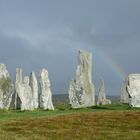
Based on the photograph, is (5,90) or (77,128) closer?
(77,128)

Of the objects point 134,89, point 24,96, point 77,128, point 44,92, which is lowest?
point 77,128

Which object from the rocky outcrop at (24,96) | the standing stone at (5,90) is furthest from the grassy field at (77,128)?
the rocky outcrop at (24,96)

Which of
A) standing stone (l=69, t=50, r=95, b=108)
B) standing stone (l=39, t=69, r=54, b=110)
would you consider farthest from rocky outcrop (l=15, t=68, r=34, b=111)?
standing stone (l=69, t=50, r=95, b=108)

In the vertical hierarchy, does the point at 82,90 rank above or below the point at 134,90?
above

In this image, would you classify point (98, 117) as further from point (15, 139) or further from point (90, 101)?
point (90, 101)

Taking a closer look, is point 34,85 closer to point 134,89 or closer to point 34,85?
point 34,85

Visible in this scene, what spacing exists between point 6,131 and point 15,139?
4.56m

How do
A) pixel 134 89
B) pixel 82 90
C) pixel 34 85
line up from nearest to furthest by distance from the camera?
1. pixel 134 89
2. pixel 82 90
3. pixel 34 85

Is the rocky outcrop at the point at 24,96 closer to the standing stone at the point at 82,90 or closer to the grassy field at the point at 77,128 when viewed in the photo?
the standing stone at the point at 82,90

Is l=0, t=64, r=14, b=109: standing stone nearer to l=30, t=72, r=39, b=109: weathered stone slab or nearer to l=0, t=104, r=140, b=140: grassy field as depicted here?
l=30, t=72, r=39, b=109: weathered stone slab

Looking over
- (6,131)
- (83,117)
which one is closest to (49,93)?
(83,117)

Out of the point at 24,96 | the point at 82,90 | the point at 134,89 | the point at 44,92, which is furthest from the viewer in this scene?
the point at 44,92

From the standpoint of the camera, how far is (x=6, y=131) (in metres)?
29.4

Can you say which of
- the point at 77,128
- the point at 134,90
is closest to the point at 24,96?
the point at 134,90
